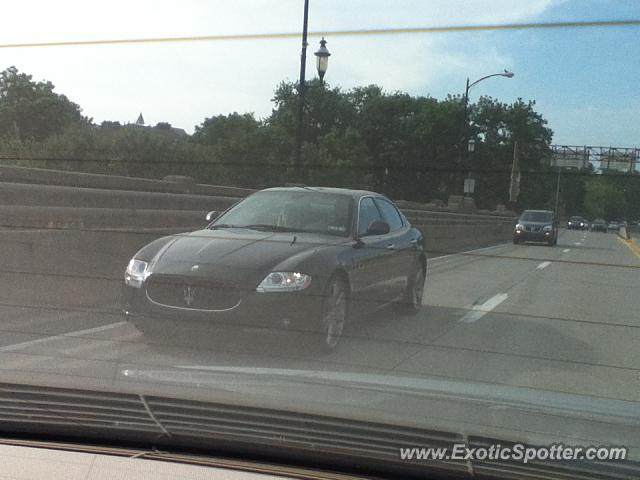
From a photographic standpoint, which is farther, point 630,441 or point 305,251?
point 305,251

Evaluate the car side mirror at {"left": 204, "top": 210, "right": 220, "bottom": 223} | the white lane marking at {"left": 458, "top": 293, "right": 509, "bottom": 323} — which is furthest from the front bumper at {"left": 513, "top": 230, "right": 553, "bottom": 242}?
the car side mirror at {"left": 204, "top": 210, "right": 220, "bottom": 223}

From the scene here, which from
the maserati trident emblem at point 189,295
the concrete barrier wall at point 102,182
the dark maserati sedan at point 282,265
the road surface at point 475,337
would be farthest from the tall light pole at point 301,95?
the road surface at point 475,337

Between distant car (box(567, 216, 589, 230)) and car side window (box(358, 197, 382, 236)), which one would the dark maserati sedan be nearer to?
car side window (box(358, 197, 382, 236))

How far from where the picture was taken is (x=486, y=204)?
5379 mm

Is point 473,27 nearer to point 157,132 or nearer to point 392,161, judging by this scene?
point 392,161

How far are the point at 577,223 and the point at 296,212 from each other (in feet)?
6.99

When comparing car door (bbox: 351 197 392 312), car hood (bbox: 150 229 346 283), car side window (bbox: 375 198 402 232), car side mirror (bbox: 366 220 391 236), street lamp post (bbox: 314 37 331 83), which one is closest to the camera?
street lamp post (bbox: 314 37 331 83)

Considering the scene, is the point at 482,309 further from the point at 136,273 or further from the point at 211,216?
the point at 136,273

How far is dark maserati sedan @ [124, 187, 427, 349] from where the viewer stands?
569 cm

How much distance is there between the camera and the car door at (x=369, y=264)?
20.5 feet

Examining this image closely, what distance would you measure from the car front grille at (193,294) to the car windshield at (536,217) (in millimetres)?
2093

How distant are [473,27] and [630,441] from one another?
9.46ft

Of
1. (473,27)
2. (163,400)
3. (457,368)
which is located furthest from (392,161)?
(163,400)

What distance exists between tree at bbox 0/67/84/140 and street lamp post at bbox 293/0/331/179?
2446 millimetres
